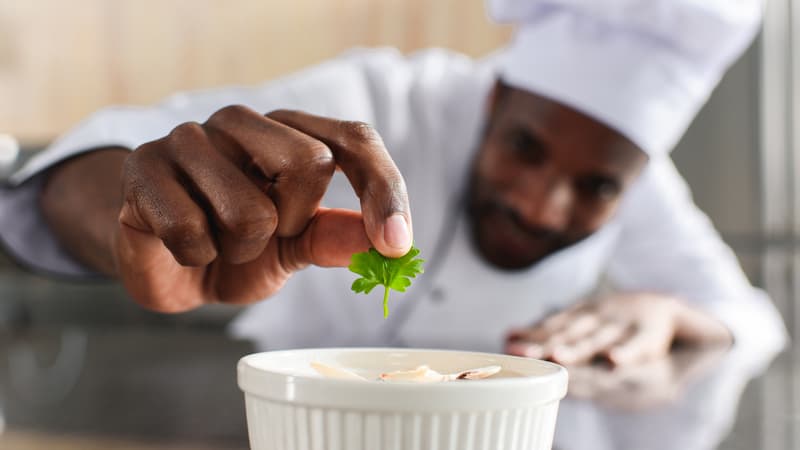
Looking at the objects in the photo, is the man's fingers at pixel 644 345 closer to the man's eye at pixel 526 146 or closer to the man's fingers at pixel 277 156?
the man's eye at pixel 526 146

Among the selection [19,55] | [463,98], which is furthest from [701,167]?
[19,55]

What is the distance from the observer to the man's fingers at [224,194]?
263 mm

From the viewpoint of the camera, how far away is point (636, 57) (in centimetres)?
86

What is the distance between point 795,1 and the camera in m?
1.63

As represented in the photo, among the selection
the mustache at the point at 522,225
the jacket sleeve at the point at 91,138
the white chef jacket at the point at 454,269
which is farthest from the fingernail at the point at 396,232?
the mustache at the point at 522,225

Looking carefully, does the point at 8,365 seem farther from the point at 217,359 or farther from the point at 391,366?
the point at 391,366

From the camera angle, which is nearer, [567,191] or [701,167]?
[567,191]

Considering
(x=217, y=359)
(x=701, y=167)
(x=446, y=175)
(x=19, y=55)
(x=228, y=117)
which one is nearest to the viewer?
(x=228, y=117)

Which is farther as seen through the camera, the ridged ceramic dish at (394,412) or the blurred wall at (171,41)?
the blurred wall at (171,41)

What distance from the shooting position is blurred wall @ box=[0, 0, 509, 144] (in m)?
1.60

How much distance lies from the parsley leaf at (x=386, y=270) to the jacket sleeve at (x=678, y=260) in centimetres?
92

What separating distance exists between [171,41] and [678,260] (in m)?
1.03

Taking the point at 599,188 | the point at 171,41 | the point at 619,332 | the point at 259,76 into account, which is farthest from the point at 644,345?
the point at 171,41

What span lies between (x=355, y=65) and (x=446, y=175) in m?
0.23
